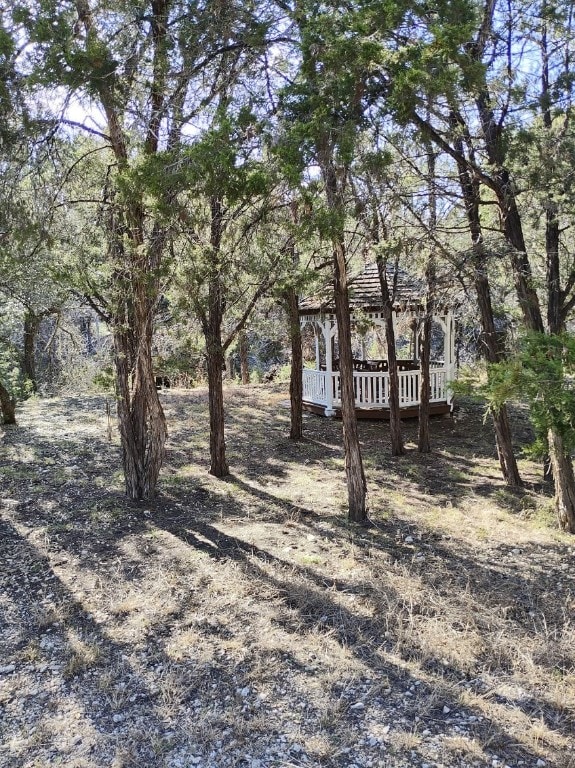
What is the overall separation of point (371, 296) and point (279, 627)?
29.6 feet

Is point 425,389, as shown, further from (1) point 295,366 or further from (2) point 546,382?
(2) point 546,382

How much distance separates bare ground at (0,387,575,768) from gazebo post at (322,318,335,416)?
15.9 ft

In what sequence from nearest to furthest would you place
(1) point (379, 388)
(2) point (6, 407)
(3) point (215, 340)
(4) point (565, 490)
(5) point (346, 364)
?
(5) point (346, 364) → (4) point (565, 490) → (3) point (215, 340) → (2) point (6, 407) → (1) point (379, 388)

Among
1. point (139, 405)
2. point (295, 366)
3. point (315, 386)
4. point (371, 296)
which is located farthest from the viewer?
point (315, 386)

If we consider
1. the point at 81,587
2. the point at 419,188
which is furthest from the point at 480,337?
the point at 81,587

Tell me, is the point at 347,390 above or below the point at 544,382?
below

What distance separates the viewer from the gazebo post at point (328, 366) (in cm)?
1274

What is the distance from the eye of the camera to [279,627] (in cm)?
430

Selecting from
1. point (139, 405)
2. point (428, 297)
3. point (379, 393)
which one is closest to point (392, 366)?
point (428, 297)

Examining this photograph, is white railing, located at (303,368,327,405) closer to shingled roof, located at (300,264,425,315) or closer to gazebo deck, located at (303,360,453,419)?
gazebo deck, located at (303,360,453,419)

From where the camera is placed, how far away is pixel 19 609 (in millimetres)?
4574

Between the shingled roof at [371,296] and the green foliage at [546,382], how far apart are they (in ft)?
18.5

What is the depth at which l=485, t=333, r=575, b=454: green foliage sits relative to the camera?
3.73m

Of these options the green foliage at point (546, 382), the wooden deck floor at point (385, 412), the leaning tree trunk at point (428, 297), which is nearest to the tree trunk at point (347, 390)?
the leaning tree trunk at point (428, 297)
